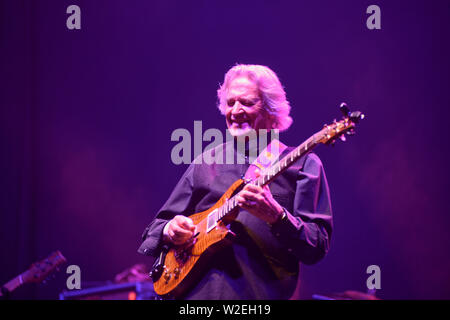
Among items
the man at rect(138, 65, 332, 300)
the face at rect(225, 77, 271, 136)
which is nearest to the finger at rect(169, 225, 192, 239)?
the man at rect(138, 65, 332, 300)

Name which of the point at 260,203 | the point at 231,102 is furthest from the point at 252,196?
the point at 231,102

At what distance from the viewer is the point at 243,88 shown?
223 centimetres

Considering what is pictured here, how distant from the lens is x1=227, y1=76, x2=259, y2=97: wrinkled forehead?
87.4 inches

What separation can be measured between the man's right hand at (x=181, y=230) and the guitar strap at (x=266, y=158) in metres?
0.38

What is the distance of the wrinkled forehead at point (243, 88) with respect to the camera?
2.22m

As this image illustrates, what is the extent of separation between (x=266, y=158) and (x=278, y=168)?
28cm
